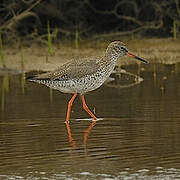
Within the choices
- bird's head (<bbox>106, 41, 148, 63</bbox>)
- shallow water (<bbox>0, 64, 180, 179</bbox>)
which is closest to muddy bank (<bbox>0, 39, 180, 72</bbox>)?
shallow water (<bbox>0, 64, 180, 179</bbox>)

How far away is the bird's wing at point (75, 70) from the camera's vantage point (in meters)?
9.39

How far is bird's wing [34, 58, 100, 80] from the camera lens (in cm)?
939

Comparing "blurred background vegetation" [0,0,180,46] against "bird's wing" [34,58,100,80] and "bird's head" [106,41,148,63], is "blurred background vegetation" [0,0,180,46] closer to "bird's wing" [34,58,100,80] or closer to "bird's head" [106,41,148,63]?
"bird's head" [106,41,148,63]

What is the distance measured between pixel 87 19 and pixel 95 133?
34.4ft

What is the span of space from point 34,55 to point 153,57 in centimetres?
244

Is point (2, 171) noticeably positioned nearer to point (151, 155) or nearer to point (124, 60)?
point (151, 155)

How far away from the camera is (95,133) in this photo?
830 centimetres

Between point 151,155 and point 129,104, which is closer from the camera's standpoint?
point 151,155

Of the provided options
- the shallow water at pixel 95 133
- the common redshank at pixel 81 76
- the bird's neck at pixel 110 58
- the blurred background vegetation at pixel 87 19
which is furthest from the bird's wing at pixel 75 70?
the blurred background vegetation at pixel 87 19

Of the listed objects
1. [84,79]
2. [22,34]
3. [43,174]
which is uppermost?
[22,34]

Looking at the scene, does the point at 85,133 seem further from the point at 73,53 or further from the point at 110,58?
the point at 73,53

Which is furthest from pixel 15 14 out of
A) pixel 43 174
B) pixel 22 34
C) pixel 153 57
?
pixel 43 174

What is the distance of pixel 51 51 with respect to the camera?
1565 cm

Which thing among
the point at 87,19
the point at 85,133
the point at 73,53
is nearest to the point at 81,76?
the point at 85,133
